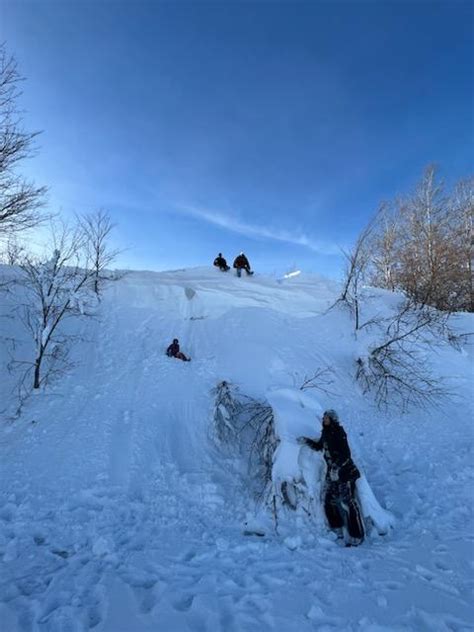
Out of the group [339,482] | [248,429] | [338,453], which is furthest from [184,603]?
[248,429]

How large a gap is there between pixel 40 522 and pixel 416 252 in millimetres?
20688

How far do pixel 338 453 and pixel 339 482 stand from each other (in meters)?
0.44

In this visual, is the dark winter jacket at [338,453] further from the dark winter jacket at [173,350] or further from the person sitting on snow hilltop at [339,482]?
the dark winter jacket at [173,350]

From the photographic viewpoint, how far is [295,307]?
1495 cm

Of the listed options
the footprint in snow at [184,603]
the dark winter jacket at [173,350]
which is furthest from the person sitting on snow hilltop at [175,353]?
the footprint in snow at [184,603]

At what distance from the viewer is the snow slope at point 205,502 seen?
342 centimetres

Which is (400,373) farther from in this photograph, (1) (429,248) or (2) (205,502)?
(1) (429,248)

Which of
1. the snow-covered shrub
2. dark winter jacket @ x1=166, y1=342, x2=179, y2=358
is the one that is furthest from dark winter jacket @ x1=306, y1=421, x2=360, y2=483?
dark winter jacket @ x1=166, y1=342, x2=179, y2=358

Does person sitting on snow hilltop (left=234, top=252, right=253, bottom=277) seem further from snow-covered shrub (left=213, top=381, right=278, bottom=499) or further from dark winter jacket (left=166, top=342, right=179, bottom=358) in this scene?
snow-covered shrub (left=213, top=381, right=278, bottom=499)

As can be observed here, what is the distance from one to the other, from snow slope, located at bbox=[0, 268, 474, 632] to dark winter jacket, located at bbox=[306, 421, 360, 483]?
1.32ft

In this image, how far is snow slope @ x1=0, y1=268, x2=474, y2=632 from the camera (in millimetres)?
3422

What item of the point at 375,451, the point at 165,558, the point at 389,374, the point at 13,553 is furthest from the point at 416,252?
the point at 13,553

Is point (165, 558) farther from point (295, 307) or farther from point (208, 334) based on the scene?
point (295, 307)

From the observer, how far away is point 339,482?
208 inches
